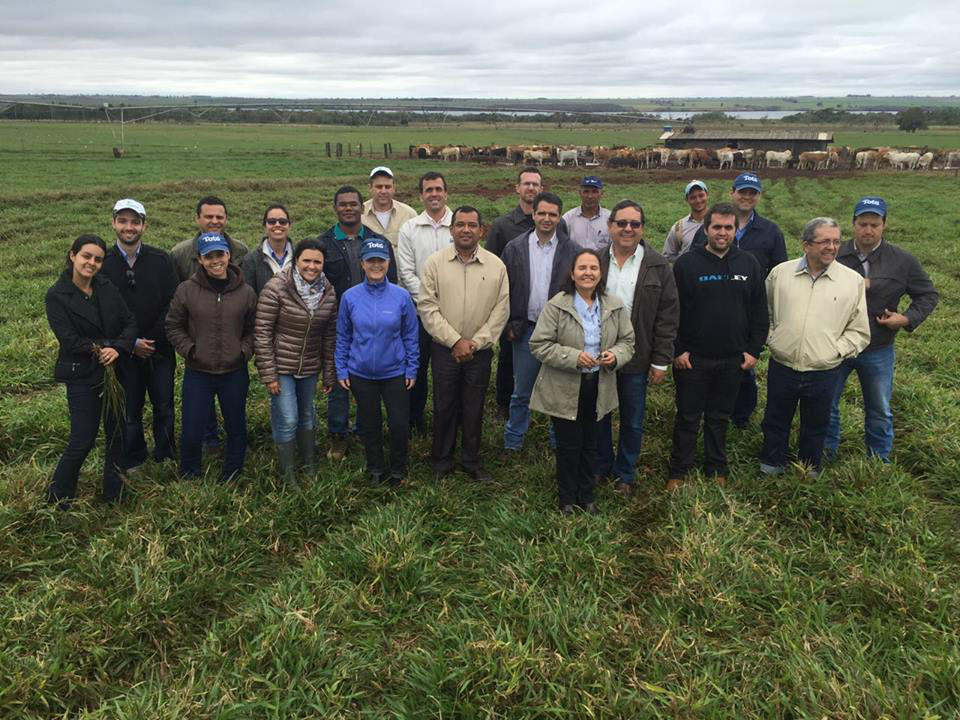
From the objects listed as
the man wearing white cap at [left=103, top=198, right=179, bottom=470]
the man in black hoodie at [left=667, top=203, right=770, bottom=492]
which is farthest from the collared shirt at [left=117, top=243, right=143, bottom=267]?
the man in black hoodie at [left=667, top=203, right=770, bottom=492]

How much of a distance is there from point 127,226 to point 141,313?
0.68m

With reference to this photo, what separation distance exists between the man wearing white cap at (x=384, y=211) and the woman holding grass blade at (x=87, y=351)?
228 centimetres

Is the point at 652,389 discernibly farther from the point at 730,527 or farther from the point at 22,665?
the point at 22,665

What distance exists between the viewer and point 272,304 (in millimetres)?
4855

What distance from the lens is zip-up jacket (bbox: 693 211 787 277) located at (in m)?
5.71

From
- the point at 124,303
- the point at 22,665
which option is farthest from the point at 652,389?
the point at 22,665

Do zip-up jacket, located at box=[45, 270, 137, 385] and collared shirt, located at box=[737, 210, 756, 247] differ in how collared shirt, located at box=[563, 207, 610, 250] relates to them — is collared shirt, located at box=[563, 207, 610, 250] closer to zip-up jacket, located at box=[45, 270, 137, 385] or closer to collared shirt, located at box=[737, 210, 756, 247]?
collared shirt, located at box=[737, 210, 756, 247]

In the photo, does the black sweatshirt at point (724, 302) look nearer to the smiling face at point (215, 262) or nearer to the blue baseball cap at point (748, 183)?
the blue baseball cap at point (748, 183)

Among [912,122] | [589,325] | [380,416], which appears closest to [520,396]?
[380,416]

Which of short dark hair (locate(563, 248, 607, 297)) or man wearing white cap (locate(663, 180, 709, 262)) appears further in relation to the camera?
man wearing white cap (locate(663, 180, 709, 262))

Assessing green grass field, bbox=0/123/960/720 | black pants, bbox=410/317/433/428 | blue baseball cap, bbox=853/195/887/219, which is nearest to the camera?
green grass field, bbox=0/123/960/720

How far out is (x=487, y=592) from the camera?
386 centimetres

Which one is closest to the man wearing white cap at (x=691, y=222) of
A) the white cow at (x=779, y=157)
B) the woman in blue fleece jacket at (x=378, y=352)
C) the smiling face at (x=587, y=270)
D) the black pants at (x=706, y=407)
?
the black pants at (x=706, y=407)

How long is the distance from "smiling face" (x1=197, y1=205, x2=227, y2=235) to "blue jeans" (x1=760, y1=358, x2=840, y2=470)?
473 centimetres
